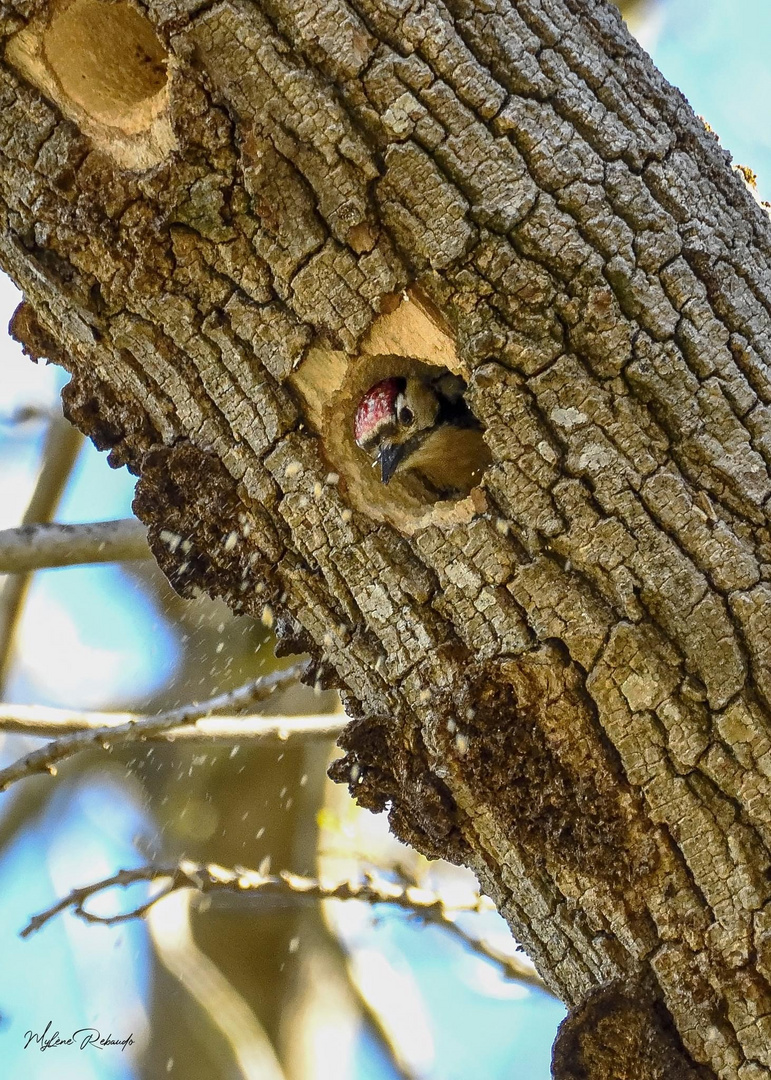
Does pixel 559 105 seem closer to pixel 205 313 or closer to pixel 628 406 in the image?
pixel 628 406

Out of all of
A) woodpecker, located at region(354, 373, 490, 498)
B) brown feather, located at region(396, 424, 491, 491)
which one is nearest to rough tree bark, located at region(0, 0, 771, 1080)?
woodpecker, located at region(354, 373, 490, 498)

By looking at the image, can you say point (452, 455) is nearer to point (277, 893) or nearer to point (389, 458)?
point (389, 458)

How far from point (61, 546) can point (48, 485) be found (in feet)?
4.99

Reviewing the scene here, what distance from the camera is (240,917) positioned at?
213 inches

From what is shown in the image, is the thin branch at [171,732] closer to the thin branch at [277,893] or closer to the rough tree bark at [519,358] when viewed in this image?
the thin branch at [277,893]

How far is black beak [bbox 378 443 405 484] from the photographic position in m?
2.27

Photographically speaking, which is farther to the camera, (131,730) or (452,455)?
(452,455)

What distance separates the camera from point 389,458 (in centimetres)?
243

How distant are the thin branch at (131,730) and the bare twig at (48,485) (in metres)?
2.06

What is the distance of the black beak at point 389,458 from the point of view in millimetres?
2266

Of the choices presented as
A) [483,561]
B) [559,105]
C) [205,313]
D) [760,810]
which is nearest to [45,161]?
[205,313]

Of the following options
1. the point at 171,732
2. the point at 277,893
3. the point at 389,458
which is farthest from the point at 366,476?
the point at 277,893

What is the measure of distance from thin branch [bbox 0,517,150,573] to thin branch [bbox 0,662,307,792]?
65 centimetres

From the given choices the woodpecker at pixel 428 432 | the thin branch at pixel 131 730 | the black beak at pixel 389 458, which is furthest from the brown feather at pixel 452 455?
the thin branch at pixel 131 730
